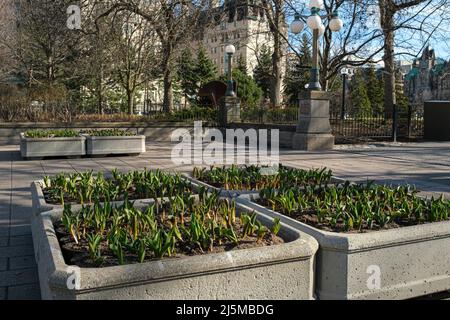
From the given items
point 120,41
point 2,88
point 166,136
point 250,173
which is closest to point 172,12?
point 120,41

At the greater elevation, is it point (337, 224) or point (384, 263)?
point (337, 224)

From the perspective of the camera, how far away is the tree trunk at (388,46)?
21.2m

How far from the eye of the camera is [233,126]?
2111 centimetres

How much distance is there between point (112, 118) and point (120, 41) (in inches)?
258

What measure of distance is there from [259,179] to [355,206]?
1.94 meters

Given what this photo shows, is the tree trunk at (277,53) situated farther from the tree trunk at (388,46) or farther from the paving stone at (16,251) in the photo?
the paving stone at (16,251)

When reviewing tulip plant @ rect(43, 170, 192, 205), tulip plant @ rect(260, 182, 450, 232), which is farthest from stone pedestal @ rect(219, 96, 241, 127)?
tulip plant @ rect(260, 182, 450, 232)

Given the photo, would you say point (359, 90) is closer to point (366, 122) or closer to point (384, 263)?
point (366, 122)

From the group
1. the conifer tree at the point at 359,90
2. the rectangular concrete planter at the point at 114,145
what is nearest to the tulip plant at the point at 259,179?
the rectangular concrete planter at the point at 114,145

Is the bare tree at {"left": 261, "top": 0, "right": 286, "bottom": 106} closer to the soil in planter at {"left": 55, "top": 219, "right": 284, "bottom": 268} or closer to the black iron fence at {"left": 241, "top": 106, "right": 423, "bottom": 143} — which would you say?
the black iron fence at {"left": 241, "top": 106, "right": 423, "bottom": 143}

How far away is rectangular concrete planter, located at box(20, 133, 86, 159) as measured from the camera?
12.4 meters

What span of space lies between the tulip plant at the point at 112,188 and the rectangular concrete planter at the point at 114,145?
715 cm

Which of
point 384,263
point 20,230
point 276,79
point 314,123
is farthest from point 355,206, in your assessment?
point 276,79

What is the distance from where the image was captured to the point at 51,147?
12.7m
